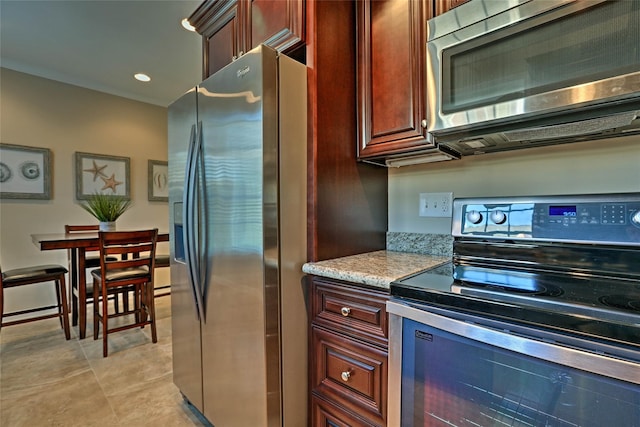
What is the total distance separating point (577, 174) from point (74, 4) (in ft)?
11.2

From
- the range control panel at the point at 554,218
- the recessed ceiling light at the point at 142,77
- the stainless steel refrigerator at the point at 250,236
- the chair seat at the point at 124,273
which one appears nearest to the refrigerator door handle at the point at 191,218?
the stainless steel refrigerator at the point at 250,236

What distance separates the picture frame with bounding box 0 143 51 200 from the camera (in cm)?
312

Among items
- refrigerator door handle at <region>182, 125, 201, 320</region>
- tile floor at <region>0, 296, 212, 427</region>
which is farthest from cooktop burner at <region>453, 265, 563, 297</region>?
tile floor at <region>0, 296, 212, 427</region>

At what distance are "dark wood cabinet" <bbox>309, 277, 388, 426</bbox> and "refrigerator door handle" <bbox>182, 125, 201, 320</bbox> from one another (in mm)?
612

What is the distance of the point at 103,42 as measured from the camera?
2.78 m

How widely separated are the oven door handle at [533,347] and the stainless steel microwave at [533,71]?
2.21 feet

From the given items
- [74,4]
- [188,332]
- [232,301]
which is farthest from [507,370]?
[74,4]

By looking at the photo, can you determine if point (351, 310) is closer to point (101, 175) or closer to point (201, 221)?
point (201, 221)

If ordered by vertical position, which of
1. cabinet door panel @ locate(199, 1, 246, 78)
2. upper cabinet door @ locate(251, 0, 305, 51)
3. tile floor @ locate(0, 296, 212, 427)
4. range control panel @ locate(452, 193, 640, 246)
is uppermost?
cabinet door panel @ locate(199, 1, 246, 78)

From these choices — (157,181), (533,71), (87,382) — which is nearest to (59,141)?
(157,181)

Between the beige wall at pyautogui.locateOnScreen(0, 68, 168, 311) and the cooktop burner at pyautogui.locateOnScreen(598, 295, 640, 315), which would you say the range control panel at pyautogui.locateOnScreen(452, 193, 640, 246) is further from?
the beige wall at pyautogui.locateOnScreen(0, 68, 168, 311)

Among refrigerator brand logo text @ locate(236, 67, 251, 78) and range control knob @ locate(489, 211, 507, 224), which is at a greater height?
refrigerator brand logo text @ locate(236, 67, 251, 78)

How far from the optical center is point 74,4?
A: 226 centimetres

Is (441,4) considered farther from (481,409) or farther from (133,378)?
(133,378)
